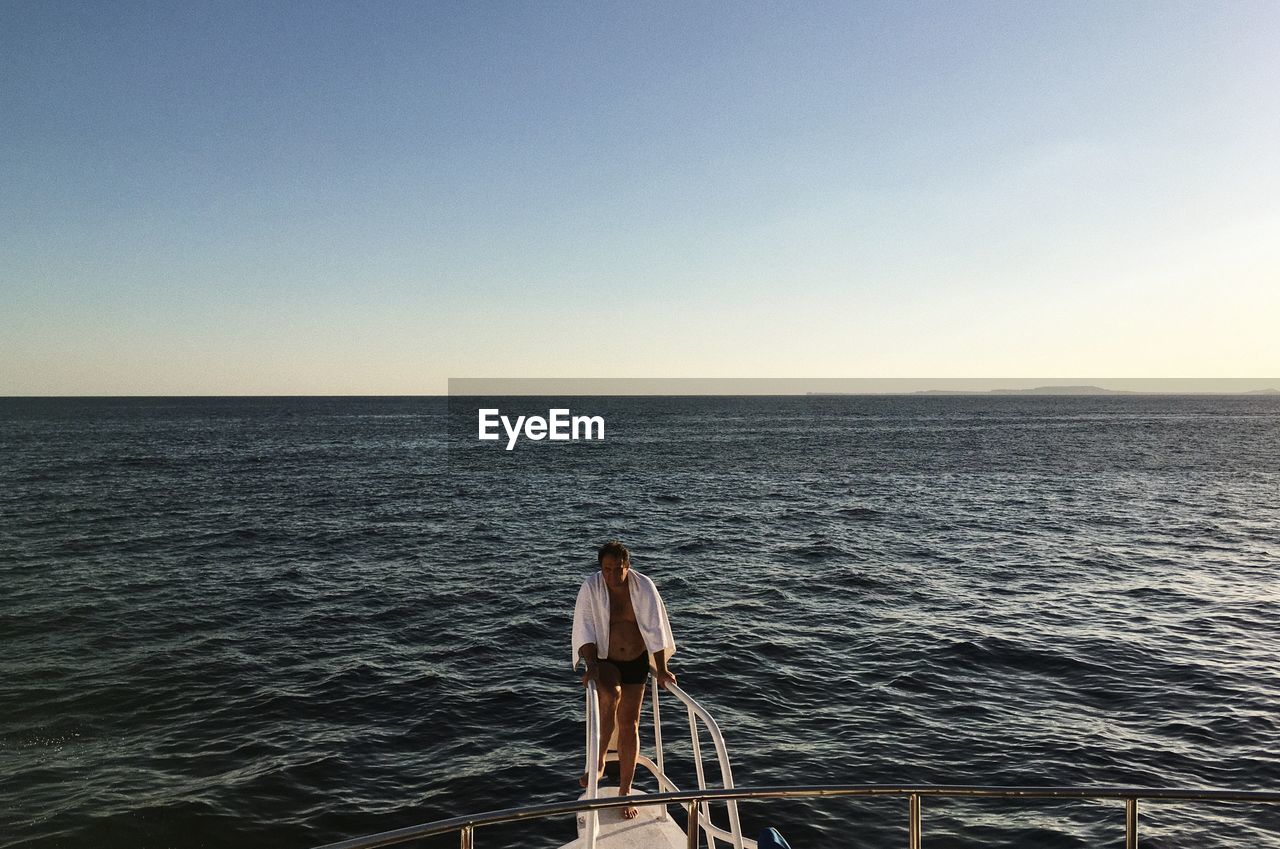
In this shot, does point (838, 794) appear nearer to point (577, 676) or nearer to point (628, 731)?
point (628, 731)

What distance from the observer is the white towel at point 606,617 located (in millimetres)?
6176

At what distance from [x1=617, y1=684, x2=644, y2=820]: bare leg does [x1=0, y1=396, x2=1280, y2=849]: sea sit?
12.6 ft

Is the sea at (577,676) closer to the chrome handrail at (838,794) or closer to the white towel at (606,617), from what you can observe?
the white towel at (606,617)

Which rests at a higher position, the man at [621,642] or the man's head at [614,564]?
the man's head at [614,564]

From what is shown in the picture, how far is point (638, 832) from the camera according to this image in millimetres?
5844

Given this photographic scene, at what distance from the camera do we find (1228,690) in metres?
14.1

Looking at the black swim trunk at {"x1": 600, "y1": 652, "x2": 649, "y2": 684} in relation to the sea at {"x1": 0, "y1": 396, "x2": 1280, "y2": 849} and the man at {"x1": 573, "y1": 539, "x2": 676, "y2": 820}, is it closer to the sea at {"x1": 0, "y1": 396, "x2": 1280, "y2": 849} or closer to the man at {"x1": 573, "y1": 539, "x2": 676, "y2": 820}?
the man at {"x1": 573, "y1": 539, "x2": 676, "y2": 820}

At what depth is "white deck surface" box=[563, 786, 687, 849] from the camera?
18.6 feet

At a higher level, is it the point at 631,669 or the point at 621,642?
the point at 621,642

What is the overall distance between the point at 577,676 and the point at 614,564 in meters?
9.69

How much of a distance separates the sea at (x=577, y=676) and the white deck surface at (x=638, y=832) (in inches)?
153
